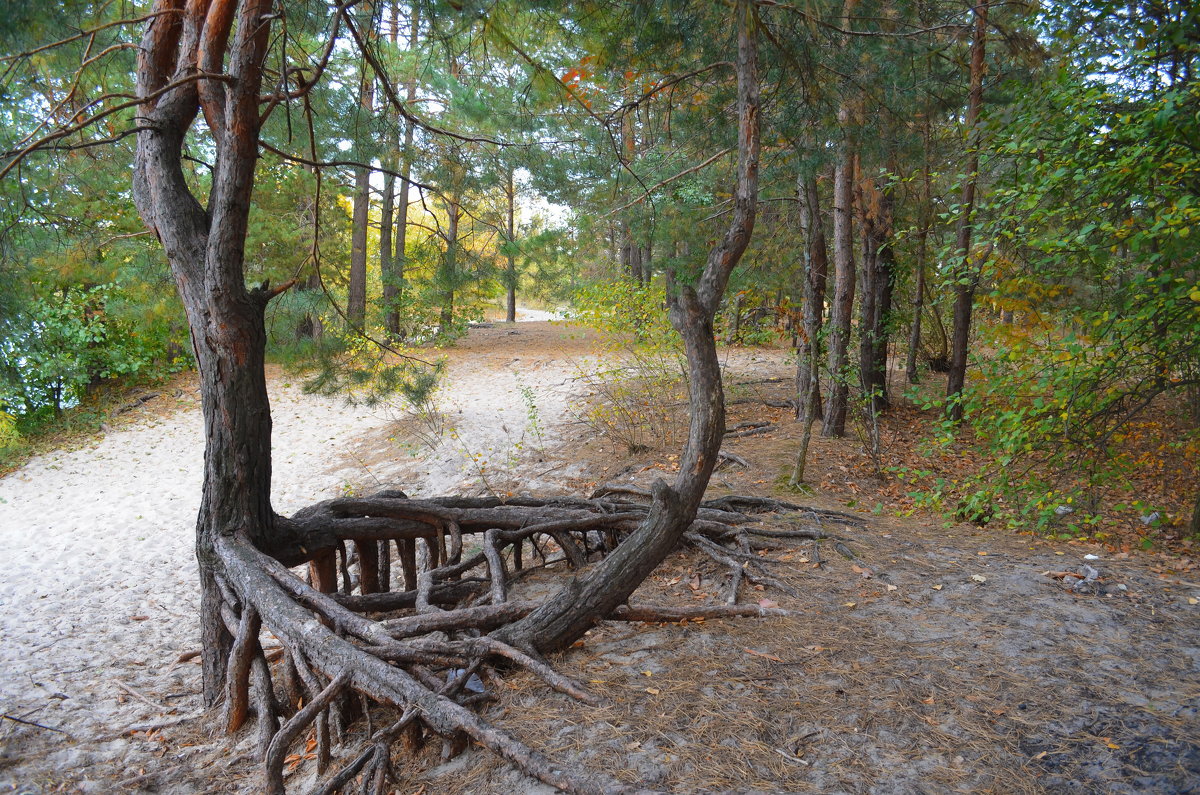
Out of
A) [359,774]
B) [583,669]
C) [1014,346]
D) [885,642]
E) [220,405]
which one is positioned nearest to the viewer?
[359,774]

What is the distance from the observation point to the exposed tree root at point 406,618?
275 cm

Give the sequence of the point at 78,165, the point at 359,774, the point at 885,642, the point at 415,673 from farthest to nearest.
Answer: the point at 78,165, the point at 885,642, the point at 415,673, the point at 359,774

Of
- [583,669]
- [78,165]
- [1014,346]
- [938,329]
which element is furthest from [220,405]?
[938,329]

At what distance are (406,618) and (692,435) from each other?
5.51 feet

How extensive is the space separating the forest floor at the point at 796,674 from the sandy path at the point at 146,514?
0.03 meters

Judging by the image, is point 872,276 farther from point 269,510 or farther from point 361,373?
point 269,510

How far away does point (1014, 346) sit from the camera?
186 inches

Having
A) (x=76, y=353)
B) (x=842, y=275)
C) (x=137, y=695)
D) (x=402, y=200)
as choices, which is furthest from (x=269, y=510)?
(x=402, y=200)

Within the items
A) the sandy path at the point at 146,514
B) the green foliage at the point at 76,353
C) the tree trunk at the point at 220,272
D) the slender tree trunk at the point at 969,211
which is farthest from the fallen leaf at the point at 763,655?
the green foliage at the point at 76,353

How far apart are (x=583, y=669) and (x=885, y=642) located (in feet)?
4.98

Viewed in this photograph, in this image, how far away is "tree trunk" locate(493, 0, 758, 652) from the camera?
11.0 ft

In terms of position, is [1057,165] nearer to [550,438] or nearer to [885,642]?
[885,642]

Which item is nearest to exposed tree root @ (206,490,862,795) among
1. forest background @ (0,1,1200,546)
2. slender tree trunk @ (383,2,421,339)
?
forest background @ (0,1,1200,546)

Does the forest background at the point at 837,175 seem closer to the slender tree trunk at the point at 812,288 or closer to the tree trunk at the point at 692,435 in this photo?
the slender tree trunk at the point at 812,288
